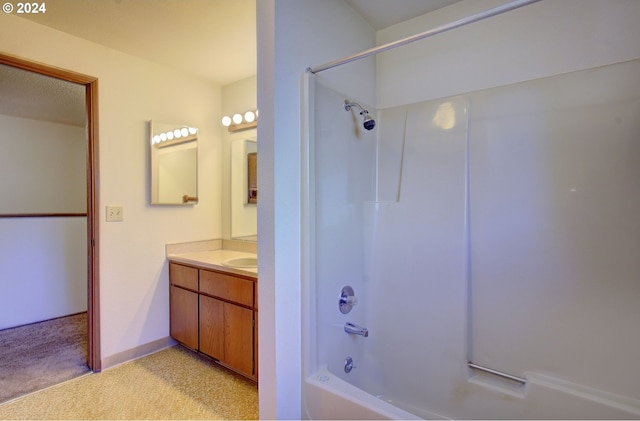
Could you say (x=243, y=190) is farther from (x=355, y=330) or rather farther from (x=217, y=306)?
(x=355, y=330)

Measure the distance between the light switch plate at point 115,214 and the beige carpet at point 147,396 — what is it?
107cm

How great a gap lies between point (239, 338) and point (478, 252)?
60.2 inches

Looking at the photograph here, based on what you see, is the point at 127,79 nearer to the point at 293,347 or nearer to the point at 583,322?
→ the point at 293,347

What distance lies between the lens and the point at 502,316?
1.54 m

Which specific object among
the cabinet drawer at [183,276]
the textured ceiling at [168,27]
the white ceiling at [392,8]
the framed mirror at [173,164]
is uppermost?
the white ceiling at [392,8]

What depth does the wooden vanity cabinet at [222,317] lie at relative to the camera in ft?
6.22

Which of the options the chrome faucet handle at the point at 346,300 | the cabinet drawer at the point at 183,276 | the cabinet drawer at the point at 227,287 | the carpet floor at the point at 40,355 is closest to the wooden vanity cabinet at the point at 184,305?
the cabinet drawer at the point at 183,276

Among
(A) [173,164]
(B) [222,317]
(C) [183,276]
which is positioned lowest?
(B) [222,317]

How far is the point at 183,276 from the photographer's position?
2373 mm

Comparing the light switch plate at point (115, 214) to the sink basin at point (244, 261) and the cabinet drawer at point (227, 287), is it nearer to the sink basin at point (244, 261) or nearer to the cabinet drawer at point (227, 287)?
the cabinet drawer at point (227, 287)

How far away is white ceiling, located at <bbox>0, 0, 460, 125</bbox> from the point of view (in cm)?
170

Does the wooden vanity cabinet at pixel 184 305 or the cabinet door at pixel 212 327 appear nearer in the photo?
the cabinet door at pixel 212 327

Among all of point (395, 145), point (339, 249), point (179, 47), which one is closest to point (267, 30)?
point (395, 145)

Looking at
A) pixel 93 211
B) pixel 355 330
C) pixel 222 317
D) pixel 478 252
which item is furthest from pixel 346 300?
pixel 93 211
